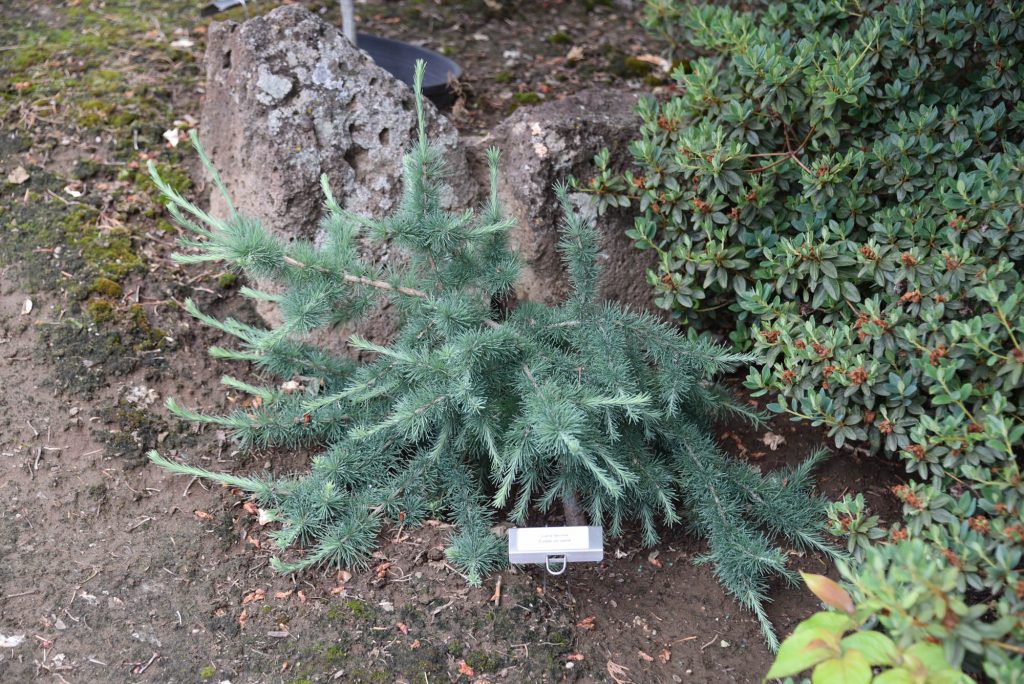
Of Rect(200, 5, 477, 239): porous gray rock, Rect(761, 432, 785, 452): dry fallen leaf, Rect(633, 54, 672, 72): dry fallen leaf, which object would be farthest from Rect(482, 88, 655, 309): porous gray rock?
Rect(633, 54, 672, 72): dry fallen leaf

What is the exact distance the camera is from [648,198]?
119 inches

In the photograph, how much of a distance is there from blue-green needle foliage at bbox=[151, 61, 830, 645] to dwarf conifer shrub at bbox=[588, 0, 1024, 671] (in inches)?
12.0

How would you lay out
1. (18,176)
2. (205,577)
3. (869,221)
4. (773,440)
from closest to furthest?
1. (205,577)
2. (869,221)
3. (773,440)
4. (18,176)

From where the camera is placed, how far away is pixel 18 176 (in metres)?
3.48

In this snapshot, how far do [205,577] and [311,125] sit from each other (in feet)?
5.30

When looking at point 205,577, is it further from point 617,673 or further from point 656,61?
point 656,61

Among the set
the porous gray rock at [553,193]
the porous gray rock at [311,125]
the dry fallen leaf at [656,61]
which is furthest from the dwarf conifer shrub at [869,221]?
the dry fallen leaf at [656,61]

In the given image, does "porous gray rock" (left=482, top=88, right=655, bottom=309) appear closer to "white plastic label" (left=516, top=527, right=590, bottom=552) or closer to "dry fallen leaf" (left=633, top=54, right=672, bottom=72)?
"white plastic label" (left=516, top=527, right=590, bottom=552)

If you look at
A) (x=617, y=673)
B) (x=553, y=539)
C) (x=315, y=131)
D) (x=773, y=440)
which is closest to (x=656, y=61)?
(x=315, y=131)

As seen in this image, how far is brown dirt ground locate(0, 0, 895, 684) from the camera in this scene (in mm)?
2256

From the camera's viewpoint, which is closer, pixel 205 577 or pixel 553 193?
pixel 205 577

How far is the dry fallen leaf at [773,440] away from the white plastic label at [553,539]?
39.2 inches

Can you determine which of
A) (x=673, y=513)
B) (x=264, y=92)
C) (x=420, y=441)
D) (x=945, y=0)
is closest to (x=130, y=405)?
(x=420, y=441)

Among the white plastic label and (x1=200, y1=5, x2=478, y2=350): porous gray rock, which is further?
(x1=200, y1=5, x2=478, y2=350): porous gray rock
